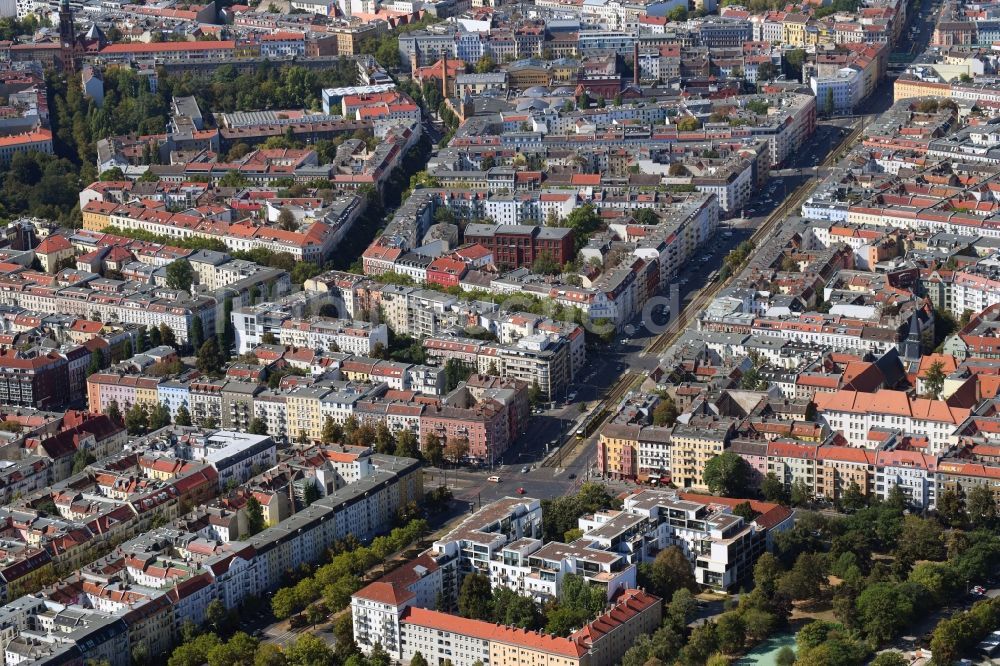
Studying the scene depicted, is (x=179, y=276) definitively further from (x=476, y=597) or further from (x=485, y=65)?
(x=485, y=65)

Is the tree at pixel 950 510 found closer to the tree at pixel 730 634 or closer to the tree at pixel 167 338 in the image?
the tree at pixel 730 634

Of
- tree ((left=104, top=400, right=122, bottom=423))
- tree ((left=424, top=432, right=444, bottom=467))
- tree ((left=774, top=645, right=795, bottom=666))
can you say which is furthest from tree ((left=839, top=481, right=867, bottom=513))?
tree ((left=104, top=400, right=122, bottom=423))

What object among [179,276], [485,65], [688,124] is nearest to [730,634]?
[179,276]

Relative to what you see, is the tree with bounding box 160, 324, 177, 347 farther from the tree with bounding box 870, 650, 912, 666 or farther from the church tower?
the church tower

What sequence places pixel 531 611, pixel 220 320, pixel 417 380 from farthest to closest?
pixel 220 320, pixel 417 380, pixel 531 611

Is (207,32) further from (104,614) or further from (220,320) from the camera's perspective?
(104,614)

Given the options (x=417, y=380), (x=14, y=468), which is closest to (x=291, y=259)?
(x=417, y=380)
